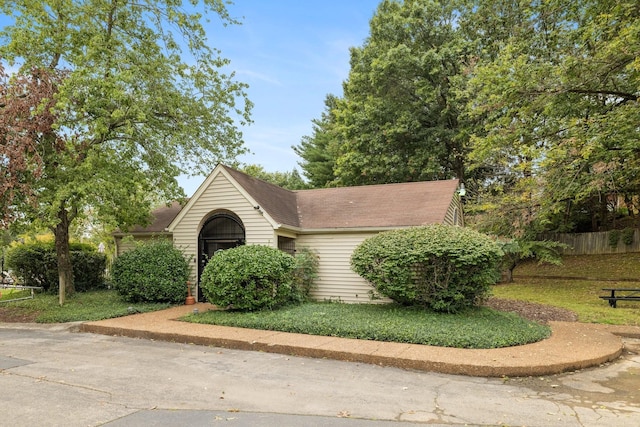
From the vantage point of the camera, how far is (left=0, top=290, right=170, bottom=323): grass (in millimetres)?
10734

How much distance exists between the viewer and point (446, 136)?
76.1 ft

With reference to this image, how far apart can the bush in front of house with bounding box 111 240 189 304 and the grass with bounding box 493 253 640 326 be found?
11.7 meters

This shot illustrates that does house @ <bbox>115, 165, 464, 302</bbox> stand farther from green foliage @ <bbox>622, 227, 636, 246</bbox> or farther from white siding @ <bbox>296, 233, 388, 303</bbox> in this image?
green foliage @ <bbox>622, 227, 636, 246</bbox>

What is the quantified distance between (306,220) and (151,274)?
16.8 ft

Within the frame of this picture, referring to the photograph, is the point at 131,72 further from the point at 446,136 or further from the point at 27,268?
the point at 446,136

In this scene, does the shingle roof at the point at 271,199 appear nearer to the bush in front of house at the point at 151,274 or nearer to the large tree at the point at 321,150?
the bush in front of house at the point at 151,274

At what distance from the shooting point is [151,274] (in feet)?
41.0

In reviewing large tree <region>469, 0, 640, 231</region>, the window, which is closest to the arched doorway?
the window

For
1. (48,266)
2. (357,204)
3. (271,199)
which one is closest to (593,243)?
(357,204)

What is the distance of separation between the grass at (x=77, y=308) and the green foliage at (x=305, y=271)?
13.4 feet

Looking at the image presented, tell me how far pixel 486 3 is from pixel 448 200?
1339 centimetres

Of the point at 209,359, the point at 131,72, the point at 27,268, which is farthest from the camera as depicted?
the point at 27,268

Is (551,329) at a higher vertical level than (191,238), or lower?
lower

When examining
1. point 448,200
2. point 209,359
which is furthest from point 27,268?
point 448,200
